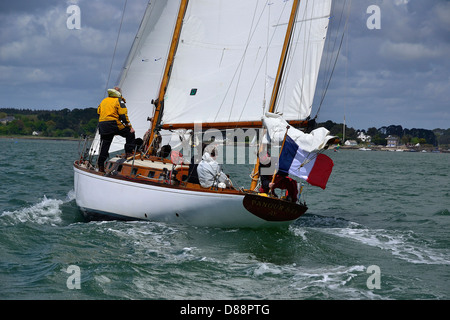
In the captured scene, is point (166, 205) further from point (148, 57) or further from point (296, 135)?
point (148, 57)

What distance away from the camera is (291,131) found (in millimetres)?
13016

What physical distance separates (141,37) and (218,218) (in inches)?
264

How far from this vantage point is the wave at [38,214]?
1404 cm

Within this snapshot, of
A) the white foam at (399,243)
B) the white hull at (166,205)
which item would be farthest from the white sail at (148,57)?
the white foam at (399,243)

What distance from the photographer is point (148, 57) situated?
Result: 17.0 m

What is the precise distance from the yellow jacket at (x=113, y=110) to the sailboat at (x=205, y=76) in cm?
108

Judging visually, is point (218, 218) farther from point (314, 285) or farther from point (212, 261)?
point (314, 285)

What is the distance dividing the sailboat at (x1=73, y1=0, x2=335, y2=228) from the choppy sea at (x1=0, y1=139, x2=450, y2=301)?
2012 mm

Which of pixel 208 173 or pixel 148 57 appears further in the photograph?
pixel 148 57

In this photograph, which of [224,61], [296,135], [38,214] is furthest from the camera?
[224,61]

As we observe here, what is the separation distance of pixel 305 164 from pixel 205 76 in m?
5.42

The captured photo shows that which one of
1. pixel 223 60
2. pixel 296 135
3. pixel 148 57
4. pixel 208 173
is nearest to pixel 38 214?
pixel 208 173

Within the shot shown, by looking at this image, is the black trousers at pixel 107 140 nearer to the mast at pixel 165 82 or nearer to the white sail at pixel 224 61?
the mast at pixel 165 82
